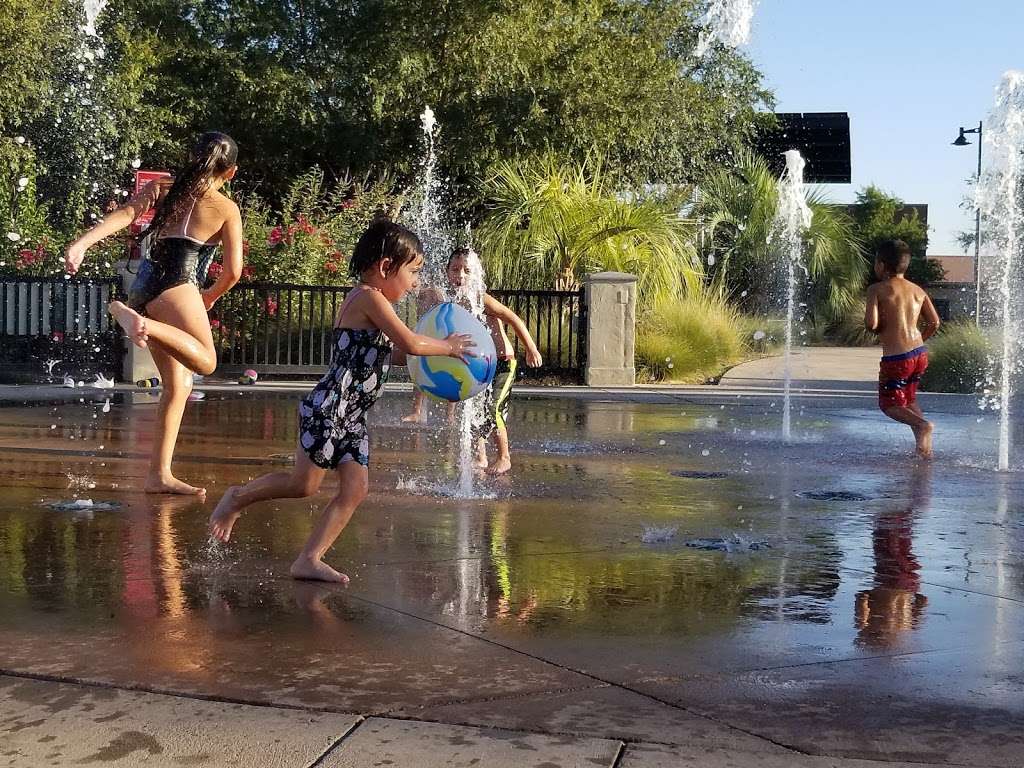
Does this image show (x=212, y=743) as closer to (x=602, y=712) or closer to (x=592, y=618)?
(x=602, y=712)

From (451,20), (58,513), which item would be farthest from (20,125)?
(58,513)

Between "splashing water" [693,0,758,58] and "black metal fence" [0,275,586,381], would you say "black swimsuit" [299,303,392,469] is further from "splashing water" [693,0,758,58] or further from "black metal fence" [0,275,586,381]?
"splashing water" [693,0,758,58]

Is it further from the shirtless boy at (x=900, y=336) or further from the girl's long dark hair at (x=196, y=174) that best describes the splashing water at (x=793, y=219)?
the girl's long dark hair at (x=196, y=174)

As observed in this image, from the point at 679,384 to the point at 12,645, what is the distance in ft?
50.1

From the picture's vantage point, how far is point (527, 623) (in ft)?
16.1

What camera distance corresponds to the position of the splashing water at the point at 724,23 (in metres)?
33.8

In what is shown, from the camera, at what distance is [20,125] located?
2927 centimetres

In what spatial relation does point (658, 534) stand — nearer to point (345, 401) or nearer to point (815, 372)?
point (345, 401)

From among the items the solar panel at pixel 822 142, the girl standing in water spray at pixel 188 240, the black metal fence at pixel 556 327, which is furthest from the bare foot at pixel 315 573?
the solar panel at pixel 822 142

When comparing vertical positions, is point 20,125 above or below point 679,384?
above

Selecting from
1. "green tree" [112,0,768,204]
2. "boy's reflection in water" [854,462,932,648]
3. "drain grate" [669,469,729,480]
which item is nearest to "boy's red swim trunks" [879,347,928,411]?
"drain grate" [669,469,729,480]

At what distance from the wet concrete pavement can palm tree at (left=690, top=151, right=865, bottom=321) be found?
89.1 feet

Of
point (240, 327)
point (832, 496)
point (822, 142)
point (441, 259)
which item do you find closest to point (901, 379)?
point (832, 496)

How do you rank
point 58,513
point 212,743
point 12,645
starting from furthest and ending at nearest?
point 58,513 → point 12,645 → point 212,743
